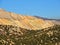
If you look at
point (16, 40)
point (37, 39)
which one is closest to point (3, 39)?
point (16, 40)

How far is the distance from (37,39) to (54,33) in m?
2.30

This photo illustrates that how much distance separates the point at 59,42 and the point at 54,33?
3.12 metres

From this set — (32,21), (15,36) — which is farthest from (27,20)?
(15,36)

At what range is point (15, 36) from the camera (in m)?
27.3

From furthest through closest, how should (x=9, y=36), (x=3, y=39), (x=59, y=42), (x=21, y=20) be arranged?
(x=21, y=20), (x=9, y=36), (x=3, y=39), (x=59, y=42)

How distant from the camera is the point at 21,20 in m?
197

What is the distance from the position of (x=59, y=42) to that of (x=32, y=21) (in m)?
175

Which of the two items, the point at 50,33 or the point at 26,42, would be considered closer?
Result: the point at 26,42

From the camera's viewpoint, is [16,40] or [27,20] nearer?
[16,40]

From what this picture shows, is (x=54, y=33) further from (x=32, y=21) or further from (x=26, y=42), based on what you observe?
(x=32, y=21)

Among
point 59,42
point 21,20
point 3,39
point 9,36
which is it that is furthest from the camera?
point 21,20

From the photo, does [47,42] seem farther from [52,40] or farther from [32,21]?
[32,21]

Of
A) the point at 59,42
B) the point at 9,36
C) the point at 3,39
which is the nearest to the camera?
the point at 59,42

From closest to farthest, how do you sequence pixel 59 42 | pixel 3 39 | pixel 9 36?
pixel 59 42 < pixel 3 39 < pixel 9 36
